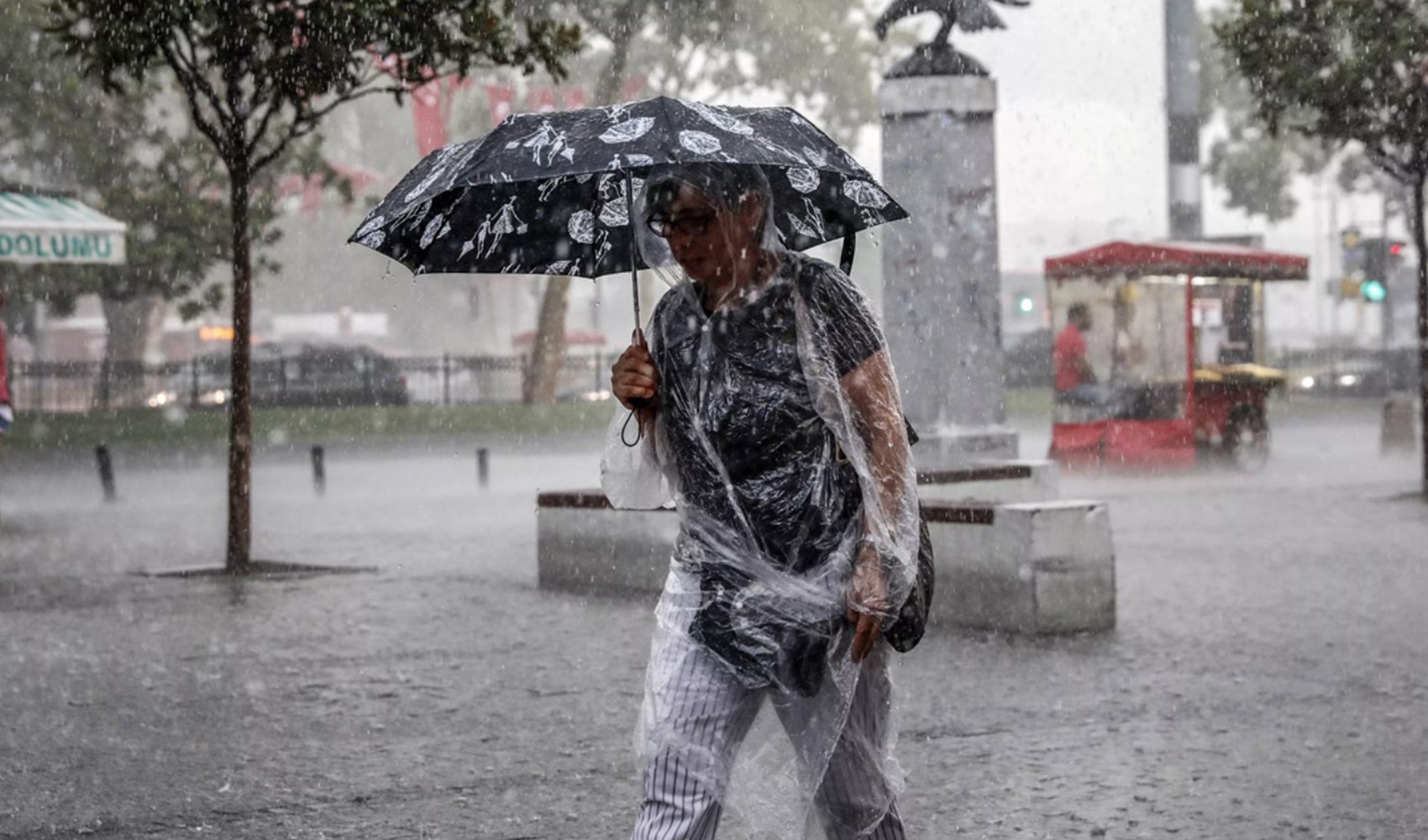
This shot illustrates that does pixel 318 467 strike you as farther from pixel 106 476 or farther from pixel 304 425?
pixel 304 425

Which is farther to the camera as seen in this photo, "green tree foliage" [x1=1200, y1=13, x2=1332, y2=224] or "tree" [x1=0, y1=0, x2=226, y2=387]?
"green tree foliage" [x1=1200, y1=13, x2=1332, y2=224]

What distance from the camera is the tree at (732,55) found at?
106 feet

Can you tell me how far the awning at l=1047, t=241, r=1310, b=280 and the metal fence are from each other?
17934 millimetres

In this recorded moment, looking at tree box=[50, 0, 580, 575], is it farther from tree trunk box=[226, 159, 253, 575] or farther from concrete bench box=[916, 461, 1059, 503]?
concrete bench box=[916, 461, 1059, 503]

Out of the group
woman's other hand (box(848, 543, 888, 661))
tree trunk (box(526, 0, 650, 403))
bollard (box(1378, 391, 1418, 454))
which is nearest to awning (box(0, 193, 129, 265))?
tree trunk (box(526, 0, 650, 403))

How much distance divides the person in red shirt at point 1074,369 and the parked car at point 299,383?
1793 centimetres

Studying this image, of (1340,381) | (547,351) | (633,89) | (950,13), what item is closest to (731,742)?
(950,13)

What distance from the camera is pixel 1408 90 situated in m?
16.1

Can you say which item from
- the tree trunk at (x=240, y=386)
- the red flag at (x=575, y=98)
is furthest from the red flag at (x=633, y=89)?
the tree trunk at (x=240, y=386)

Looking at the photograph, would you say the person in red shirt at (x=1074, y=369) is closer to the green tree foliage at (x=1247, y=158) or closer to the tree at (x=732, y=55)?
the tree at (x=732, y=55)

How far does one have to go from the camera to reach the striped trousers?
367 centimetres

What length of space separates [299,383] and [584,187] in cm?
3457

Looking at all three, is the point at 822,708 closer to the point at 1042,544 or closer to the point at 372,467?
the point at 1042,544

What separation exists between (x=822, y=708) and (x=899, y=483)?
1.41 ft
